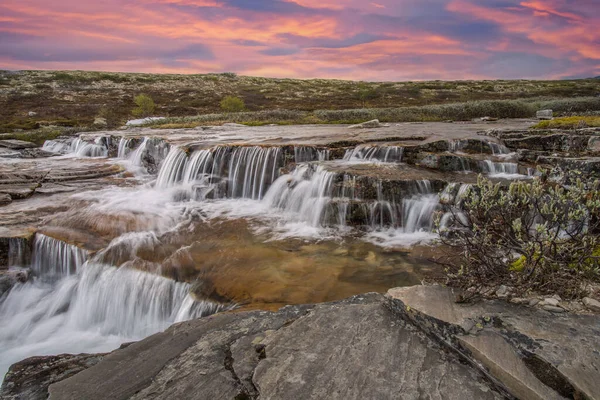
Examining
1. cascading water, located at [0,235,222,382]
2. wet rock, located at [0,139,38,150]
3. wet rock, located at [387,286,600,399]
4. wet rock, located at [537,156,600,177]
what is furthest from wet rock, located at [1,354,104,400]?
wet rock, located at [0,139,38,150]

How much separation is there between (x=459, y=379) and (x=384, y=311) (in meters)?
1.06

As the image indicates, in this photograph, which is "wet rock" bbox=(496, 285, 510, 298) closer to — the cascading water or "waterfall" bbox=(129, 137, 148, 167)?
the cascading water

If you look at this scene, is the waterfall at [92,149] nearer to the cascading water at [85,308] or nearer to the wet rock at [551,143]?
the cascading water at [85,308]

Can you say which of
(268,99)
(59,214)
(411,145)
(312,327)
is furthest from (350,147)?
(268,99)

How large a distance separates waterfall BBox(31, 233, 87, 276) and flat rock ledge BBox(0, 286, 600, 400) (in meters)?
4.91

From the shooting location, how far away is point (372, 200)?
10383 millimetres

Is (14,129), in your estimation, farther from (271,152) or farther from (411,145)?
(411,145)

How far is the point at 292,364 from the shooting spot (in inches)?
123

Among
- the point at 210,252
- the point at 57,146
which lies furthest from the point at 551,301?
the point at 57,146

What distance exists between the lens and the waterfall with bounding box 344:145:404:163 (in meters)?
13.3

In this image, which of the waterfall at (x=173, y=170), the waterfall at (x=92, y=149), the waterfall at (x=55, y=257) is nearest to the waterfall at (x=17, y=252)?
the waterfall at (x=55, y=257)

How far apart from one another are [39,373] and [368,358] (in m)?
4.05

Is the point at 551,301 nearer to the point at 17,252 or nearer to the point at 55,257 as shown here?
the point at 55,257

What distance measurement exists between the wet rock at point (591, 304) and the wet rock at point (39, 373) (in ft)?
17.6
